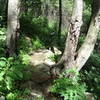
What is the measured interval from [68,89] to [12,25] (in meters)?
2.93

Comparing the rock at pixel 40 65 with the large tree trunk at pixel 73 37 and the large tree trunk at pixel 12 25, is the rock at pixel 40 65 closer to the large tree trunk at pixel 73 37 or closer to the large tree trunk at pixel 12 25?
the large tree trunk at pixel 73 37

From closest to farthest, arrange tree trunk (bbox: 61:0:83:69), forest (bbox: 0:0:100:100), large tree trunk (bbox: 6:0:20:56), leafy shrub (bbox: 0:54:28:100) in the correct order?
leafy shrub (bbox: 0:54:28:100) → forest (bbox: 0:0:100:100) → tree trunk (bbox: 61:0:83:69) → large tree trunk (bbox: 6:0:20:56)

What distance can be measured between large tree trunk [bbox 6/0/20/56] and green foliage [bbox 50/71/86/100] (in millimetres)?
2023

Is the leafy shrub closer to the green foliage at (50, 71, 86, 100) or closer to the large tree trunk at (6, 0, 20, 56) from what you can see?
the green foliage at (50, 71, 86, 100)

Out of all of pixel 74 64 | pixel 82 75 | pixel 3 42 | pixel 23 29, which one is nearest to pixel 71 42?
pixel 74 64

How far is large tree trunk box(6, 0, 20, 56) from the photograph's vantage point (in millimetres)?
7887

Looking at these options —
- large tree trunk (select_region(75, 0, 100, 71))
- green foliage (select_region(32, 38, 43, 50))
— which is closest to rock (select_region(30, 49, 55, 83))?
green foliage (select_region(32, 38, 43, 50))

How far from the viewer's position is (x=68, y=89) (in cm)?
662

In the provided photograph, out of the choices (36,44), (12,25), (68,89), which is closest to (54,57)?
(36,44)

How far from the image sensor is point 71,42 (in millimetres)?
7184

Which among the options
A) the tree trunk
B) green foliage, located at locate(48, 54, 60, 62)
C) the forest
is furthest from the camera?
green foliage, located at locate(48, 54, 60, 62)

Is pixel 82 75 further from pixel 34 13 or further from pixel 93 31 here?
pixel 34 13

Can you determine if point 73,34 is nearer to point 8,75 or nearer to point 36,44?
point 8,75

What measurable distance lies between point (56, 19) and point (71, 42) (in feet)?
37.1
